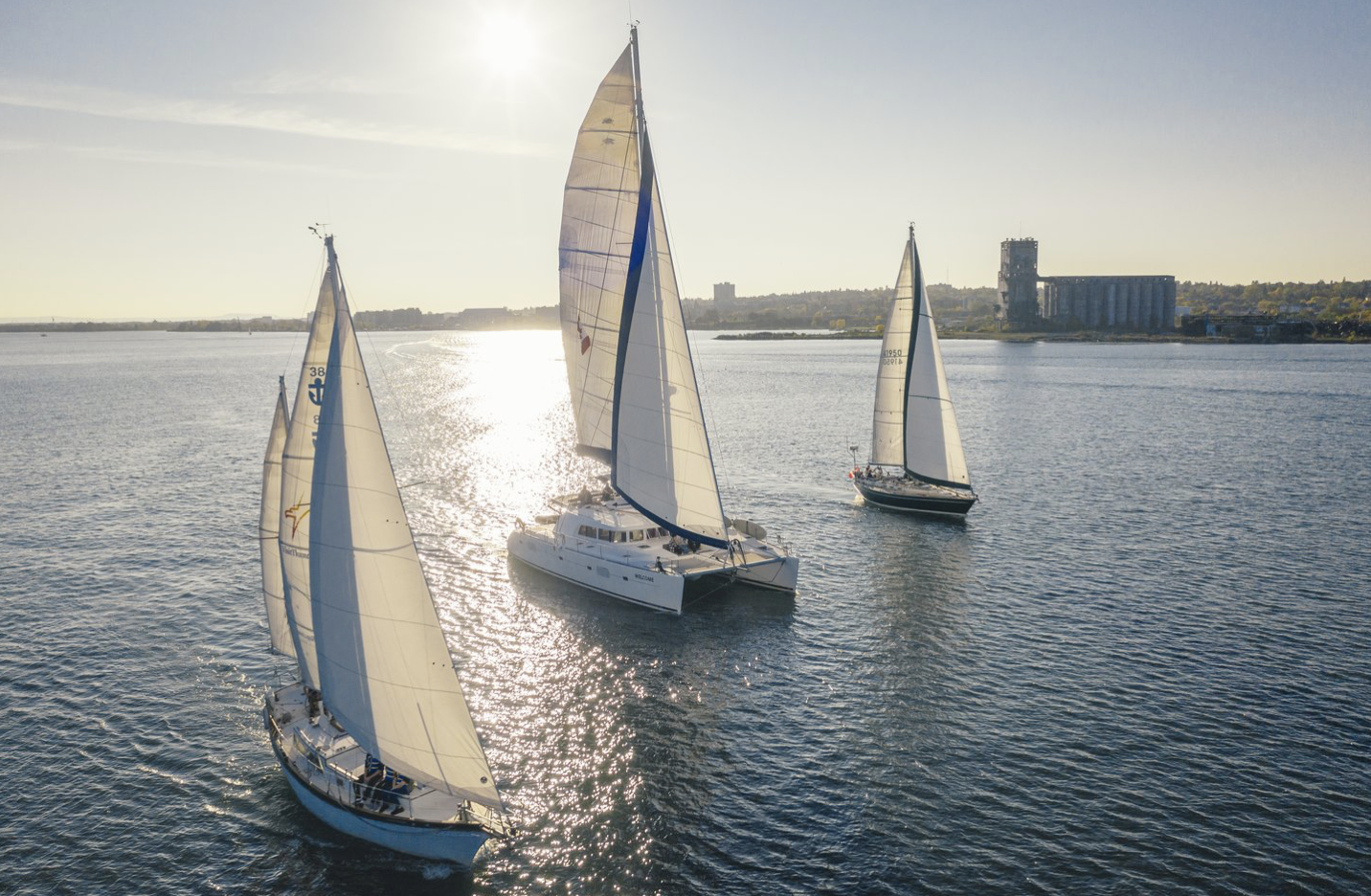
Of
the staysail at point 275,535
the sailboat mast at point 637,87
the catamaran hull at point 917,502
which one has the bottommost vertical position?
the catamaran hull at point 917,502

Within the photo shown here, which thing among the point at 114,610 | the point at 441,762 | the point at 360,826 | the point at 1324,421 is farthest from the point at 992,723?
the point at 1324,421

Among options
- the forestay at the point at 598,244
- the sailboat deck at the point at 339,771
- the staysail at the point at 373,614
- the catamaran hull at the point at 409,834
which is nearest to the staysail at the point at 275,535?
the sailboat deck at the point at 339,771

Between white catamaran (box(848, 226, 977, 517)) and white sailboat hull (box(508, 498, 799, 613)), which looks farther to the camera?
white catamaran (box(848, 226, 977, 517))

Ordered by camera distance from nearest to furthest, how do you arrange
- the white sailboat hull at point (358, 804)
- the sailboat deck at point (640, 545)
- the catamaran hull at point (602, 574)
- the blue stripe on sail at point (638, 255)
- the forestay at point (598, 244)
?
the white sailboat hull at point (358, 804)
the blue stripe on sail at point (638, 255)
the catamaran hull at point (602, 574)
the sailboat deck at point (640, 545)
the forestay at point (598, 244)

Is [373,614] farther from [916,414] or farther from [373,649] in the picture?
[916,414]

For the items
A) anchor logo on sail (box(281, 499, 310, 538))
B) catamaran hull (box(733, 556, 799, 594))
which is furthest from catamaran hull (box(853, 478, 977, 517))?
anchor logo on sail (box(281, 499, 310, 538))

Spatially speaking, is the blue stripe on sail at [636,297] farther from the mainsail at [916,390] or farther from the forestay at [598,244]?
the mainsail at [916,390]

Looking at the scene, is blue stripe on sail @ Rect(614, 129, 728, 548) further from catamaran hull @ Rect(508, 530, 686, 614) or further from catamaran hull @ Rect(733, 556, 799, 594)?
catamaran hull @ Rect(733, 556, 799, 594)
